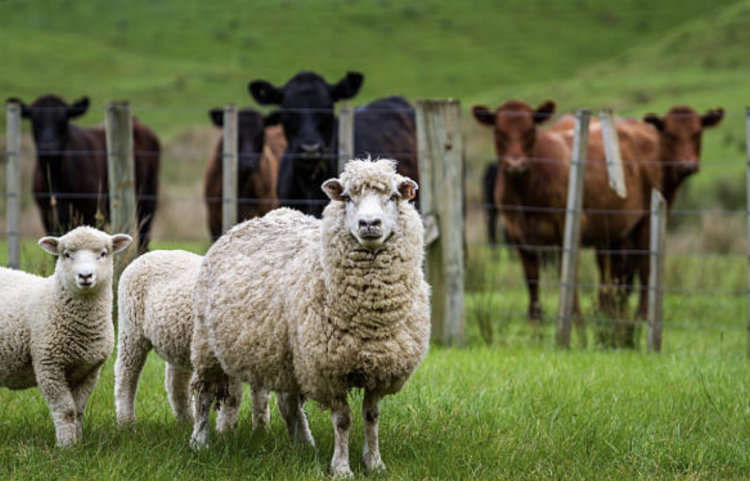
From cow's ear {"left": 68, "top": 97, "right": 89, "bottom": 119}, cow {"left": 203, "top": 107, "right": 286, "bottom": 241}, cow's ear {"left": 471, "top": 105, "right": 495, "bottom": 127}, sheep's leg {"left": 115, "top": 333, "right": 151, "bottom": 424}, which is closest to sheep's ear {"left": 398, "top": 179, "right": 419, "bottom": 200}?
sheep's leg {"left": 115, "top": 333, "right": 151, "bottom": 424}

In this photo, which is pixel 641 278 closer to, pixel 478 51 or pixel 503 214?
pixel 503 214

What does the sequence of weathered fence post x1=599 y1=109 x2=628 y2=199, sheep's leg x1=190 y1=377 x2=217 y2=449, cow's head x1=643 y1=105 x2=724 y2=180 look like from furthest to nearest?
cow's head x1=643 y1=105 x2=724 y2=180, weathered fence post x1=599 y1=109 x2=628 y2=199, sheep's leg x1=190 y1=377 x2=217 y2=449

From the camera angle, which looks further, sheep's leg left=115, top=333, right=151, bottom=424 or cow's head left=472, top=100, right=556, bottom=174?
cow's head left=472, top=100, right=556, bottom=174

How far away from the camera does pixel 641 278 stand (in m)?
11.5

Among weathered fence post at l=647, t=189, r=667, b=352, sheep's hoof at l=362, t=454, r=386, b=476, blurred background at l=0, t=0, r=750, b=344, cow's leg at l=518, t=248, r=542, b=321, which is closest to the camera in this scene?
sheep's hoof at l=362, t=454, r=386, b=476

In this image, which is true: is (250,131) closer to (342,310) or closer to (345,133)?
(345,133)

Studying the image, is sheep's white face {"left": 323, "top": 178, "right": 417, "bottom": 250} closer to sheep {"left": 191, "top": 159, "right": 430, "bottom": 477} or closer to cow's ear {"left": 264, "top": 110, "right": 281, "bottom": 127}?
sheep {"left": 191, "top": 159, "right": 430, "bottom": 477}

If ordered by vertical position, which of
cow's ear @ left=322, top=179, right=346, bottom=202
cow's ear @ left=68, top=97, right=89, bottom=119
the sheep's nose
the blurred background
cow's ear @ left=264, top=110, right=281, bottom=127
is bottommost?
the sheep's nose

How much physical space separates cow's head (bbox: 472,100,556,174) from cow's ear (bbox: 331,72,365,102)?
131cm

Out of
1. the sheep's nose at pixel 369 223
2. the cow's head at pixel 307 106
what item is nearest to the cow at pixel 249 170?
the cow's head at pixel 307 106

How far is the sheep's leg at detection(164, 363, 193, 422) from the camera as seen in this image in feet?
18.3

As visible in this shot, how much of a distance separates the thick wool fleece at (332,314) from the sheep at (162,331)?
0.39 meters

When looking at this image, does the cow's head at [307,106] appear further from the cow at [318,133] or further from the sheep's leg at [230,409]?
the sheep's leg at [230,409]

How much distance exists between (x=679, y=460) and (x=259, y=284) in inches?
86.6
